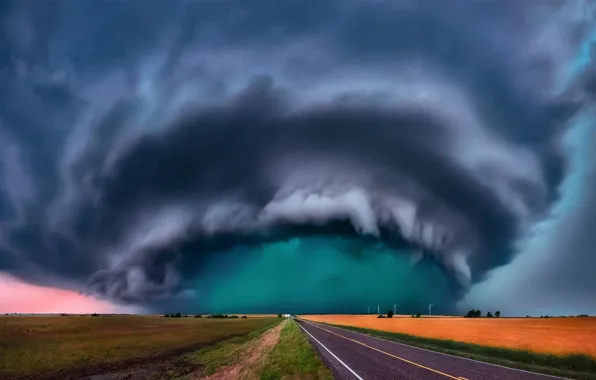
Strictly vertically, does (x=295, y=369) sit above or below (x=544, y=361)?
above

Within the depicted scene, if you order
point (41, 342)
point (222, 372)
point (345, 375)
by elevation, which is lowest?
point (41, 342)

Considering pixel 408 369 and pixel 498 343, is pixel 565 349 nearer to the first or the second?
pixel 498 343

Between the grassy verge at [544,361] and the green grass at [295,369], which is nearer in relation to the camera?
the green grass at [295,369]

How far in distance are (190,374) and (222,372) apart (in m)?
3.09

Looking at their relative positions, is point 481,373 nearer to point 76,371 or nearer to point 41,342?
point 76,371

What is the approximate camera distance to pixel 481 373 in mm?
19703

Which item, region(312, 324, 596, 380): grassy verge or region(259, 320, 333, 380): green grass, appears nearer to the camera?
region(259, 320, 333, 380): green grass

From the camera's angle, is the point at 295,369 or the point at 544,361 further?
the point at 544,361

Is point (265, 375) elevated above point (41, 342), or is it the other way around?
point (265, 375)

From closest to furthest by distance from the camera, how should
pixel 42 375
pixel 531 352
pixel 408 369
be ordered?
pixel 408 369, pixel 42 375, pixel 531 352

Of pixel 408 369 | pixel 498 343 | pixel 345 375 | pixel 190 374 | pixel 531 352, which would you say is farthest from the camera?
pixel 498 343

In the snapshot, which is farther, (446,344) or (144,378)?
(446,344)

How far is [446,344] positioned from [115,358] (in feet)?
109

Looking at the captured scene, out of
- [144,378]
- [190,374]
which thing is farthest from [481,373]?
[144,378]
